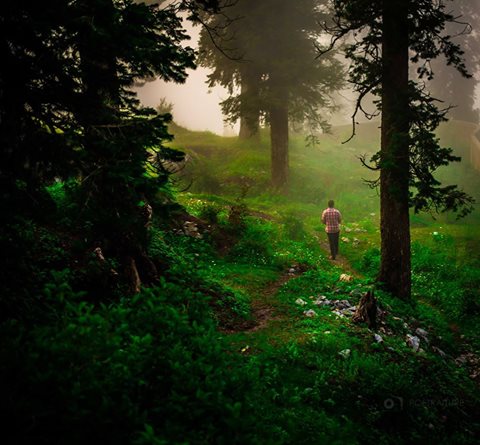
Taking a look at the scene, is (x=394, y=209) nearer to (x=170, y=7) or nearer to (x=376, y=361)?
(x=376, y=361)

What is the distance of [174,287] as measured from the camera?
3.45m

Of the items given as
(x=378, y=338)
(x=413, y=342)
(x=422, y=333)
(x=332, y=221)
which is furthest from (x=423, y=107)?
(x=332, y=221)

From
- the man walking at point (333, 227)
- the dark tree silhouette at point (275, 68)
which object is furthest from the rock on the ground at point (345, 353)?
the dark tree silhouette at point (275, 68)

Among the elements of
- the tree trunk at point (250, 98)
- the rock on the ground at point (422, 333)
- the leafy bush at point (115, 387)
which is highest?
the tree trunk at point (250, 98)

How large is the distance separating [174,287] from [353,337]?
3.53m

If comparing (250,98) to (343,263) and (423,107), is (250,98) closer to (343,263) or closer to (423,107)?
(343,263)

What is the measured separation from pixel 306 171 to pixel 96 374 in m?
20.3

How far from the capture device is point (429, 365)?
18.2ft

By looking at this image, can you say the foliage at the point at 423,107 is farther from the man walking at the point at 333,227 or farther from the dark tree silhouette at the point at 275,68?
the dark tree silhouette at the point at 275,68

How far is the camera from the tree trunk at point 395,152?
7.34 meters

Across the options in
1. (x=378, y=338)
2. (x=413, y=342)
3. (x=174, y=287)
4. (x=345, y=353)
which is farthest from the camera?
(x=413, y=342)

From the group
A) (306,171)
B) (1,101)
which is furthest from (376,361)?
(306,171)

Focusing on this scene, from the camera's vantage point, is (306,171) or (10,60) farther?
(306,171)

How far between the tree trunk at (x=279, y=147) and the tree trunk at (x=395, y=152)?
11291 millimetres
